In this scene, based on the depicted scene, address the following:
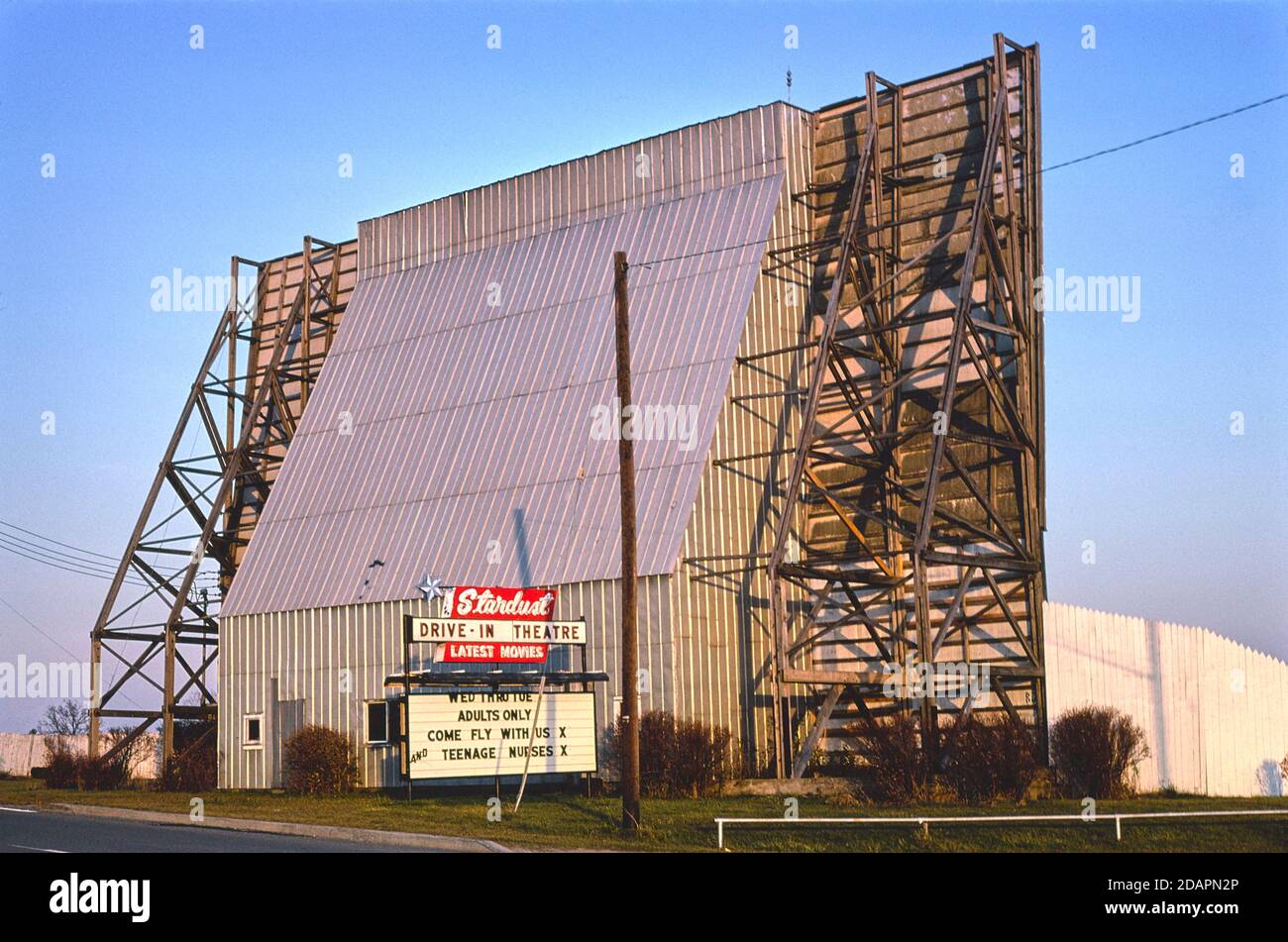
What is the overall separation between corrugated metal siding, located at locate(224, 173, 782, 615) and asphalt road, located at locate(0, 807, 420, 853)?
11812mm

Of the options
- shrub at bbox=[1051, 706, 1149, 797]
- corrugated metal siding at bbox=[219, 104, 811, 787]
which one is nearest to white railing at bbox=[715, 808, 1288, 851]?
shrub at bbox=[1051, 706, 1149, 797]

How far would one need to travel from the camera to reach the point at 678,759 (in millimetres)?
32719

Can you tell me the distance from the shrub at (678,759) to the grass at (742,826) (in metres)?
0.65

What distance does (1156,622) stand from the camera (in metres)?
32.3

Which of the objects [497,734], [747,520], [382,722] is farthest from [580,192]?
[497,734]

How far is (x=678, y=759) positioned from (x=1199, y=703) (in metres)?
10.8

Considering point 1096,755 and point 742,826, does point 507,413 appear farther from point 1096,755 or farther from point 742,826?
point 742,826

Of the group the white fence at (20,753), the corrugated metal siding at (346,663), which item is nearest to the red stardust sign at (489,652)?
the corrugated metal siding at (346,663)

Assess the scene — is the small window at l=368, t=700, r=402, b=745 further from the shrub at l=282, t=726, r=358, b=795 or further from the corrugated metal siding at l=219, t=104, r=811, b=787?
the shrub at l=282, t=726, r=358, b=795

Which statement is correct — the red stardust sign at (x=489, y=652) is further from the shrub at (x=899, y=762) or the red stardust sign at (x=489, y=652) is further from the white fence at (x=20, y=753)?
the white fence at (x=20, y=753)

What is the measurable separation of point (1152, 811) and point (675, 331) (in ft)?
58.1

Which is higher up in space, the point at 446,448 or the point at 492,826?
the point at 446,448
